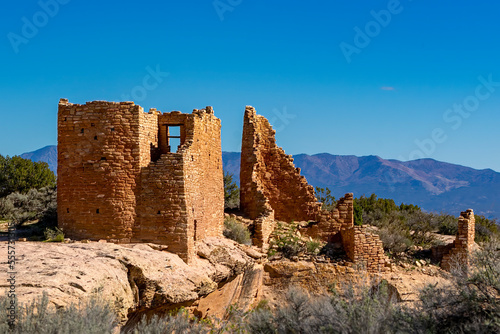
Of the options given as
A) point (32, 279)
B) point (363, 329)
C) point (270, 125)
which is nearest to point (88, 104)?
point (32, 279)

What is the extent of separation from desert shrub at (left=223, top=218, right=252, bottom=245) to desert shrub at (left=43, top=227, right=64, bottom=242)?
5.18 metres

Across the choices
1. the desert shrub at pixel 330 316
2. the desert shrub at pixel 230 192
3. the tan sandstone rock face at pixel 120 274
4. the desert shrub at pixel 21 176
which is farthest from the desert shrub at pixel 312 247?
the desert shrub at pixel 21 176

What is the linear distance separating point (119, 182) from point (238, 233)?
4.53 m

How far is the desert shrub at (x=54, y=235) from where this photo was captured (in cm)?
1443

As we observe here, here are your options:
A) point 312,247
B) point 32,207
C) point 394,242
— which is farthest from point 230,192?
point 312,247

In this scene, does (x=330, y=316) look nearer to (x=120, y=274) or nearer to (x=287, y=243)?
(x=120, y=274)

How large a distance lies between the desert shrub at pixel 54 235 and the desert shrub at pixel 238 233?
5176 millimetres

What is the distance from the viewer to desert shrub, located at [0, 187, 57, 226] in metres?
17.3

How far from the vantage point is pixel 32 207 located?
2094 centimetres

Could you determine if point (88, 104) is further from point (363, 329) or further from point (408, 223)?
point (408, 223)

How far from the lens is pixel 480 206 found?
88625 millimetres

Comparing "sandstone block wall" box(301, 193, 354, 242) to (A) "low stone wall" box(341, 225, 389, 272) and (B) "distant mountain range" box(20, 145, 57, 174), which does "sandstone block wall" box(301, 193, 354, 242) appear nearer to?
(A) "low stone wall" box(341, 225, 389, 272)

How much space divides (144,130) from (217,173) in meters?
3.59

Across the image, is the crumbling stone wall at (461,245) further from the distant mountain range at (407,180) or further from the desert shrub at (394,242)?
the distant mountain range at (407,180)
